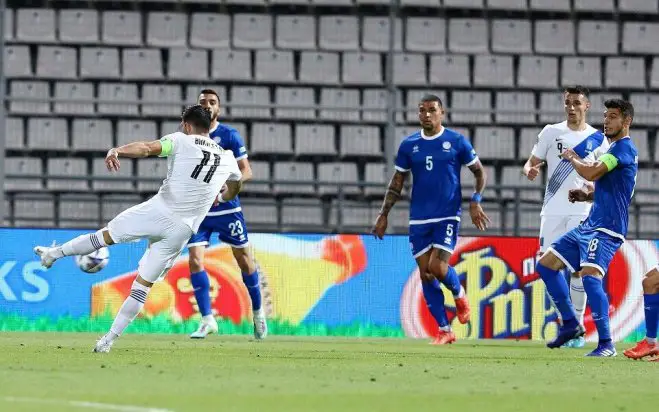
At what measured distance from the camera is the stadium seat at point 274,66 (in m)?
20.9

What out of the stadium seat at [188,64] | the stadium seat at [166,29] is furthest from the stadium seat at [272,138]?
the stadium seat at [166,29]

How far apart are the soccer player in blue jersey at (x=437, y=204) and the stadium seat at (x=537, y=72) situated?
992 centimetres

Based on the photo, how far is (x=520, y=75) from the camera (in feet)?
71.7

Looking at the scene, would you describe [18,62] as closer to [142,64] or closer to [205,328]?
[142,64]

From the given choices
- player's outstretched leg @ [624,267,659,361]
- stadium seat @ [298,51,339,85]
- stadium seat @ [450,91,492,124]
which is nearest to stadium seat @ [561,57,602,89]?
stadium seat @ [450,91,492,124]

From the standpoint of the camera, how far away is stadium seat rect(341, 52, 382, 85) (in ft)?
69.5

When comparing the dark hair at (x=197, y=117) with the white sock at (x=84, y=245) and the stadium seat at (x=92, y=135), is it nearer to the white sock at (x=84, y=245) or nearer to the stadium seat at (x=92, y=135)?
the white sock at (x=84, y=245)

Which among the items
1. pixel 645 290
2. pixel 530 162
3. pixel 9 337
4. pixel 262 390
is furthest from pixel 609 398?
pixel 9 337

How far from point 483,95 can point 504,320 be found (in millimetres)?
8097

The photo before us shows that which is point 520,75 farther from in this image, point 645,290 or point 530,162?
point 645,290

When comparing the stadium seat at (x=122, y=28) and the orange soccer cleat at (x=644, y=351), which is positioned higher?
the stadium seat at (x=122, y=28)

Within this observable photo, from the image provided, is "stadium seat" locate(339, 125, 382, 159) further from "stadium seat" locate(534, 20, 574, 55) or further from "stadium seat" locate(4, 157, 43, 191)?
"stadium seat" locate(4, 157, 43, 191)

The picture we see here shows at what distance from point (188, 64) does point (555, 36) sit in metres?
6.28

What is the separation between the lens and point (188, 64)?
20.8m
